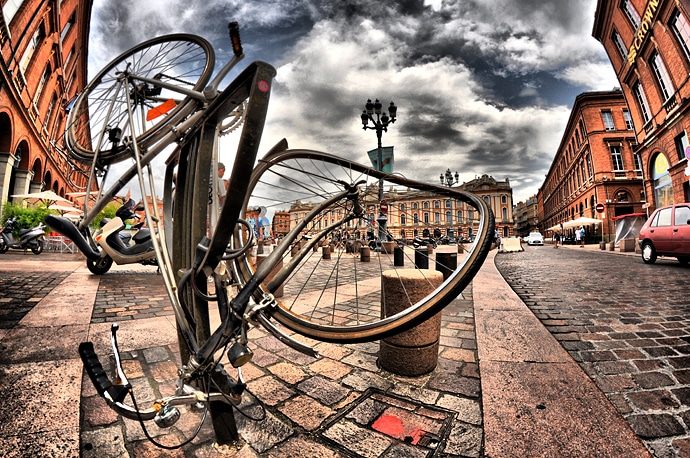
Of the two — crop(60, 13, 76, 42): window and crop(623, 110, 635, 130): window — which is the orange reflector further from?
crop(623, 110, 635, 130): window

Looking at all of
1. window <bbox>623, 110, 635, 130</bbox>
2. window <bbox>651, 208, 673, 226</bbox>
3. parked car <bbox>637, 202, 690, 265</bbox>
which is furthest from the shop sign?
window <bbox>623, 110, 635, 130</bbox>

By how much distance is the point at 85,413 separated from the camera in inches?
63.2

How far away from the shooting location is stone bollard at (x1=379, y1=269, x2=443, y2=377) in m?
2.22

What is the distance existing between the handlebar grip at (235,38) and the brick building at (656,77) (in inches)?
772

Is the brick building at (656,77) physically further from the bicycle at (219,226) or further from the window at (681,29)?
the bicycle at (219,226)

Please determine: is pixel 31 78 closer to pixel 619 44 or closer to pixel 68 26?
pixel 68 26

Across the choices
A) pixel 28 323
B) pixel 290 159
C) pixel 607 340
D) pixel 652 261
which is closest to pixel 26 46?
pixel 28 323

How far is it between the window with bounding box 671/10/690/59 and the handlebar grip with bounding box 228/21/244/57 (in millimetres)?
24382

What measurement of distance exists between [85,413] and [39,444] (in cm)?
29

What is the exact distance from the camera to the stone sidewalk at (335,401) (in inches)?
55.7

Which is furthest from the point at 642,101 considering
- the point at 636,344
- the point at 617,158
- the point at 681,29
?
the point at 636,344

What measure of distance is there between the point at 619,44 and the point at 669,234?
23.9 metres

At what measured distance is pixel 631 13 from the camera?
20625 millimetres

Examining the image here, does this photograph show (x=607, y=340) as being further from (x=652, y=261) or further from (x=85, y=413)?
(x=652, y=261)
